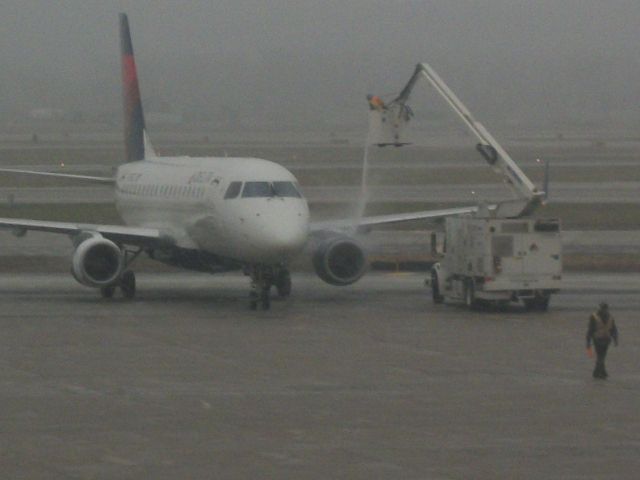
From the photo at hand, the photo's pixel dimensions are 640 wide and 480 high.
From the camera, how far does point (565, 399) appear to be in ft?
73.5

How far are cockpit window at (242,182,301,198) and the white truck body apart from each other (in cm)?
447

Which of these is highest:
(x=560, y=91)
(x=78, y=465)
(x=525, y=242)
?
(x=560, y=91)

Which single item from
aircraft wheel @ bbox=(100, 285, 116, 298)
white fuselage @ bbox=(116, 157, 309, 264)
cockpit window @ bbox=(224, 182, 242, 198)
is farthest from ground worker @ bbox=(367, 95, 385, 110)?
aircraft wheel @ bbox=(100, 285, 116, 298)

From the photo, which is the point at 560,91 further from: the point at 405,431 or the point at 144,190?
the point at 405,431

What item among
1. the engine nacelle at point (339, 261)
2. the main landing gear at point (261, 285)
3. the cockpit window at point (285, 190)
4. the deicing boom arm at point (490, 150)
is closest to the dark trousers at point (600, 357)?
the main landing gear at point (261, 285)

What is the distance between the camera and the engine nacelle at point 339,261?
3894cm

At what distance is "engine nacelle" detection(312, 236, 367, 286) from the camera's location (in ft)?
128

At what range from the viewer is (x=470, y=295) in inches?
Result: 1437

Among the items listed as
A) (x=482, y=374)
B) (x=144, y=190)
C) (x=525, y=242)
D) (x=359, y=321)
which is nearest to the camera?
(x=482, y=374)

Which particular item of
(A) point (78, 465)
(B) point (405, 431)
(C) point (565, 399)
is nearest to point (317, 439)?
(B) point (405, 431)

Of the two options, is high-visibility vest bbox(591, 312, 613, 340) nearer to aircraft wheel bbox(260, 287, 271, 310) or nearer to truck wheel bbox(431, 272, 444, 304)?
aircraft wheel bbox(260, 287, 271, 310)

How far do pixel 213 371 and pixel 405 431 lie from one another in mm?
6550

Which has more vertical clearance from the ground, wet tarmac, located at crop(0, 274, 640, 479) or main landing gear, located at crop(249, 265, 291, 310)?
main landing gear, located at crop(249, 265, 291, 310)

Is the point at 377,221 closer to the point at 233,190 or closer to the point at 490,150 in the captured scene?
the point at 490,150
